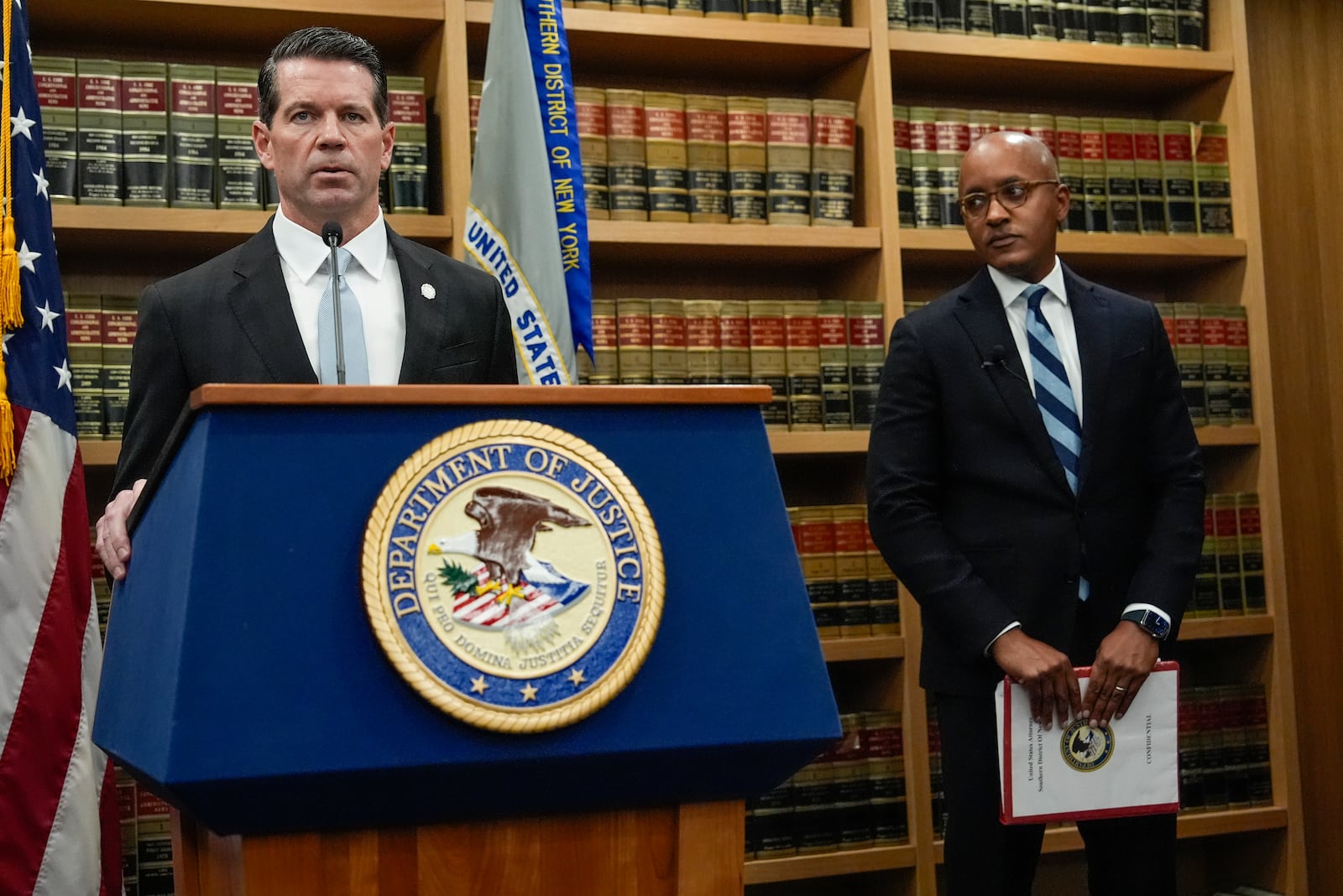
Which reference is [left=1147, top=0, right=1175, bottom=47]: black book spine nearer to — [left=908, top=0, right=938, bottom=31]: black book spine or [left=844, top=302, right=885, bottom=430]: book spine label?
[left=908, top=0, right=938, bottom=31]: black book spine

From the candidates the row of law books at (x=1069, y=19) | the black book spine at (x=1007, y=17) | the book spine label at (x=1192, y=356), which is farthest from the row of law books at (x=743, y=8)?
the book spine label at (x=1192, y=356)

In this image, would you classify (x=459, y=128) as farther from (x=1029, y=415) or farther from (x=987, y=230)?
(x=1029, y=415)

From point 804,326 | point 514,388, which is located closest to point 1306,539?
point 804,326

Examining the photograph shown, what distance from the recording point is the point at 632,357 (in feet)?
9.93

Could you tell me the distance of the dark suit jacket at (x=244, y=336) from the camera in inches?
57.9

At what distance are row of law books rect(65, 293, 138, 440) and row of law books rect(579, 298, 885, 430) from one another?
90cm

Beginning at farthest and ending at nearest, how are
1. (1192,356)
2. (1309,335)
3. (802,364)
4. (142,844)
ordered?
(1309,335), (1192,356), (802,364), (142,844)

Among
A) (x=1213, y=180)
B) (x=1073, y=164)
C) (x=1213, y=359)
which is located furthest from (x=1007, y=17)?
(x=1213, y=359)

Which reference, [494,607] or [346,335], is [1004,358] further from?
[494,607]

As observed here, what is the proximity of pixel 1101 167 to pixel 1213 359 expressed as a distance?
0.52 meters

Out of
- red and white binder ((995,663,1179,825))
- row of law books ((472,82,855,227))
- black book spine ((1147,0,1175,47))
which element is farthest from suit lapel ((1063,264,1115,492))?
black book spine ((1147,0,1175,47))

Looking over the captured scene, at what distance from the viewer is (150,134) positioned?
2.75 metres

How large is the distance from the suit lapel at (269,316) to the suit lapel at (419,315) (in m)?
0.10

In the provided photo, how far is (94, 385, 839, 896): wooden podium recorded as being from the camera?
2.92ft
